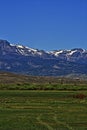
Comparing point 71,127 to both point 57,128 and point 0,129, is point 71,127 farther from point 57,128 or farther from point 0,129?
point 0,129

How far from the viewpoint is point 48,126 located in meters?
58.8

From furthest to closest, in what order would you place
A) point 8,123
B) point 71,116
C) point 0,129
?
1. point 71,116
2. point 8,123
3. point 0,129

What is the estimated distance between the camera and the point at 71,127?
57.3 metres

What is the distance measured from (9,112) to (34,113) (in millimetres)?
3872

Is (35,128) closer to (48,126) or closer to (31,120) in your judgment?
(48,126)

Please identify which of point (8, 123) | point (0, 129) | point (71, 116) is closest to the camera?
point (0, 129)

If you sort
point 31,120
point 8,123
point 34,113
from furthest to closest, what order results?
point 34,113
point 31,120
point 8,123

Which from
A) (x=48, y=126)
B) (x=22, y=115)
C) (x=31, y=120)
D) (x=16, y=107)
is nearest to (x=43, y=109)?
(x=16, y=107)

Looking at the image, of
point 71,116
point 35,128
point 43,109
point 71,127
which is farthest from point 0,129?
point 43,109

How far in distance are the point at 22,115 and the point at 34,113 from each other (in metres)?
4.36

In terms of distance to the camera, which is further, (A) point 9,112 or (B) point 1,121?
(A) point 9,112

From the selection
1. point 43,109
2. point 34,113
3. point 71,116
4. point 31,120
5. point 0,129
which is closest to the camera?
point 0,129

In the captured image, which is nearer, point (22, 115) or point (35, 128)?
point (35, 128)

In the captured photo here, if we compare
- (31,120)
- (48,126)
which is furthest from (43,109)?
(48,126)
